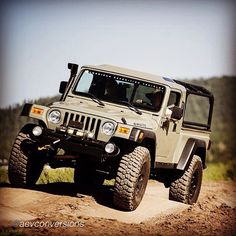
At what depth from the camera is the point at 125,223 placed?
6336 mm

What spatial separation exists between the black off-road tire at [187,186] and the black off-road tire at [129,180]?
1.85m

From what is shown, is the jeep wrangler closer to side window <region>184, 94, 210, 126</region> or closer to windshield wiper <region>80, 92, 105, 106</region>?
windshield wiper <region>80, 92, 105, 106</region>

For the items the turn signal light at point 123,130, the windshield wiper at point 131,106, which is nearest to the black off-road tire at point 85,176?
the windshield wiper at point 131,106

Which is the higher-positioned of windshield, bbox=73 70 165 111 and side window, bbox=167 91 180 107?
windshield, bbox=73 70 165 111

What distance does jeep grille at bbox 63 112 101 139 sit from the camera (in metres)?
6.83

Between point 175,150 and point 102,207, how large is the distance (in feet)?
6.20

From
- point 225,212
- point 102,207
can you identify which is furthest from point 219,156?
point 102,207

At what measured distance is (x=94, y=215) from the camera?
21.3 feet

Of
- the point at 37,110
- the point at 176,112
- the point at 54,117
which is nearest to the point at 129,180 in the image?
the point at 54,117

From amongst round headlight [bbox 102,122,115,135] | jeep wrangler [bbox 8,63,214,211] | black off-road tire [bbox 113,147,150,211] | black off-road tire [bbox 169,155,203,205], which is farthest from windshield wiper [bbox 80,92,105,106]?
black off-road tire [bbox 169,155,203,205]

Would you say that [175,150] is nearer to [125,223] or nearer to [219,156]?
[125,223]

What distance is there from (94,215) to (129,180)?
1.98ft

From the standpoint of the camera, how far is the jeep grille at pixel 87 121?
22.4 feet

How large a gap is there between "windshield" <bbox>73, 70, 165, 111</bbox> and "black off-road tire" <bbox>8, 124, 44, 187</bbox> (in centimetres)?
121
